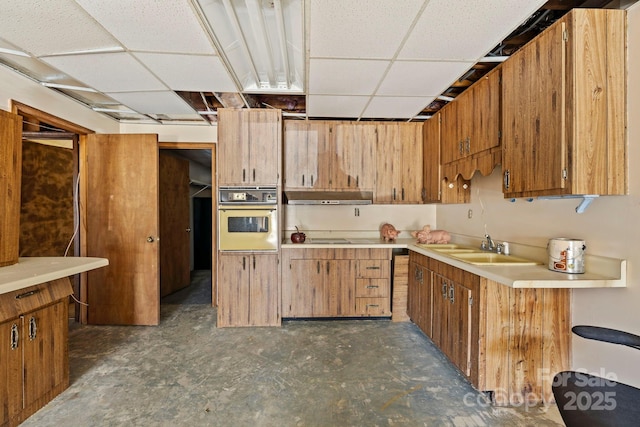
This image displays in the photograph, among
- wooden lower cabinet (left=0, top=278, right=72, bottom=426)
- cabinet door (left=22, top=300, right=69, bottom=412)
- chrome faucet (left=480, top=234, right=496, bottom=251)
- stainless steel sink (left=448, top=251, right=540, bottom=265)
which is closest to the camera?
wooden lower cabinet (left=0, top=278, right=72, bottom=426)

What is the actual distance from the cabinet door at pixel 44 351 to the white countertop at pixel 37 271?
274 mm

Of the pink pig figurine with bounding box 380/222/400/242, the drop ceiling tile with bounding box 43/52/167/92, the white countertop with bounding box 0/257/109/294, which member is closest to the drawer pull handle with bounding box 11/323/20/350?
the white countertop with bounding box 0/257/109/294

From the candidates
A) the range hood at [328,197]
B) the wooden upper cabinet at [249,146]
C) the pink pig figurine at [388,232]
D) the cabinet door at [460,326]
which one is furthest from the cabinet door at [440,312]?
the wooden upper cabinet at [249,146]

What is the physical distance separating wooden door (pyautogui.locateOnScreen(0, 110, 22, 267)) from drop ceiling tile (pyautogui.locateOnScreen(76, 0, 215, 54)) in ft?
3.32

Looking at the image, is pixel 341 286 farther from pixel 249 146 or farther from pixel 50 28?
pixel 50 28

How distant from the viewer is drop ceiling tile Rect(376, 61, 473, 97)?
7.60ft

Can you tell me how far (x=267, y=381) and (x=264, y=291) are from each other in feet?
3.69

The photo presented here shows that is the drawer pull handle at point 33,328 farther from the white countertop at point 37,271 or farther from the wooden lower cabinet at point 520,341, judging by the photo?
the wooden lower cabinet at point 520,341

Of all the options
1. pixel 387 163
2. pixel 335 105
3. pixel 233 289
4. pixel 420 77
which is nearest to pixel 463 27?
pixel 420 77

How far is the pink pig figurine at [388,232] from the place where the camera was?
12.2 ft

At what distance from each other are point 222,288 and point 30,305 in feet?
5.32

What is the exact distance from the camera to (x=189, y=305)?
397 centimetres

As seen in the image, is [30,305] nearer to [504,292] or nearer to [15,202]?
[15,202]

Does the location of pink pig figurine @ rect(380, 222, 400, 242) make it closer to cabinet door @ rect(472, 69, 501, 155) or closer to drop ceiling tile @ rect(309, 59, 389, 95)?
cabinet door @ rect(472, 69, 501, 155)
